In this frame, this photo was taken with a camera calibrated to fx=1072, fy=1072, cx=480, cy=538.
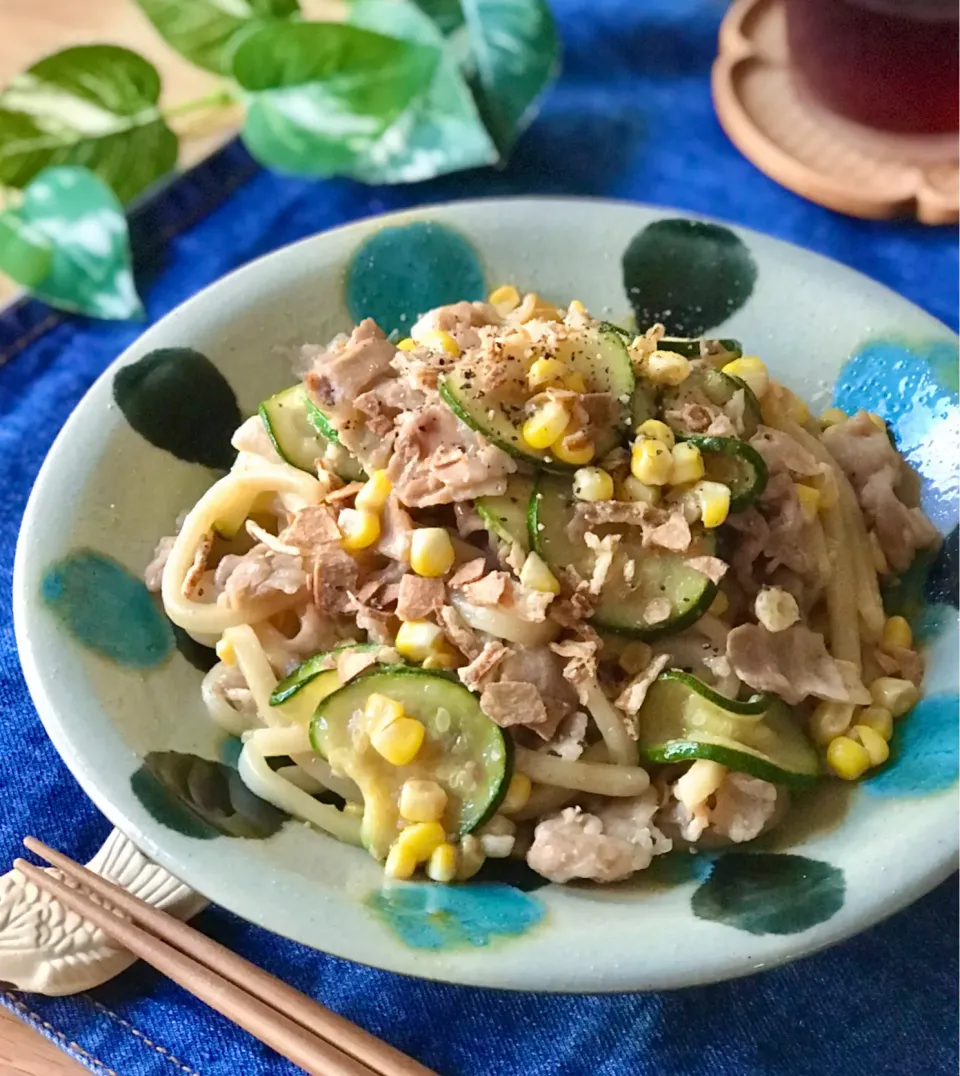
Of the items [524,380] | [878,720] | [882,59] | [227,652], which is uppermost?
[524,380]

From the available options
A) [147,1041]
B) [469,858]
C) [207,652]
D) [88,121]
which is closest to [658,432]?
[469,858]

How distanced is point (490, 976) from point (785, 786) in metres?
0.71

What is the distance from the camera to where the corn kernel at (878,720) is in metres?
2.12

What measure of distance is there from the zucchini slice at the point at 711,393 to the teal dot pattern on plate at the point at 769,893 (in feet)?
2.86

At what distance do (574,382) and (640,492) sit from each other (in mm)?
258

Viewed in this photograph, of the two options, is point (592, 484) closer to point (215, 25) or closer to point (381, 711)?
point (381, 711)

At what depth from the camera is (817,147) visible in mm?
3639

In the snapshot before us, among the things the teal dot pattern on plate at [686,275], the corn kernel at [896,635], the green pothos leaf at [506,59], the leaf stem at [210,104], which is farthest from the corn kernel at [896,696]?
the leaf stem at [210,104]

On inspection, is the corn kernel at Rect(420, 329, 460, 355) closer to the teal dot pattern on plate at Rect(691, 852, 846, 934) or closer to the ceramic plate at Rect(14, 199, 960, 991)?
the ceramic plate at Rect(14, 199, 960, 991)

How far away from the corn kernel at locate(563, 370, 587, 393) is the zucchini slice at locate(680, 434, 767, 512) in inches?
8.8

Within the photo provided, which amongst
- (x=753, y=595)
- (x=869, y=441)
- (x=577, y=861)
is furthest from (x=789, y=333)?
(x=577, y=861)

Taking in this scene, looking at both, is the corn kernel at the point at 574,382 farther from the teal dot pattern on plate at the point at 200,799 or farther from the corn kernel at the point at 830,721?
the teal dot pattern on plate at the point at 200,799

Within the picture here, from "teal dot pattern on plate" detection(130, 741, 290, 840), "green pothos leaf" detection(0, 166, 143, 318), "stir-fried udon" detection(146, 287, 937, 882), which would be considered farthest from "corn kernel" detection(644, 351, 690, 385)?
"green pothos leaf" detection(0, 166, 143, 318)

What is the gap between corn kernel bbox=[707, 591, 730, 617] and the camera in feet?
7.12
